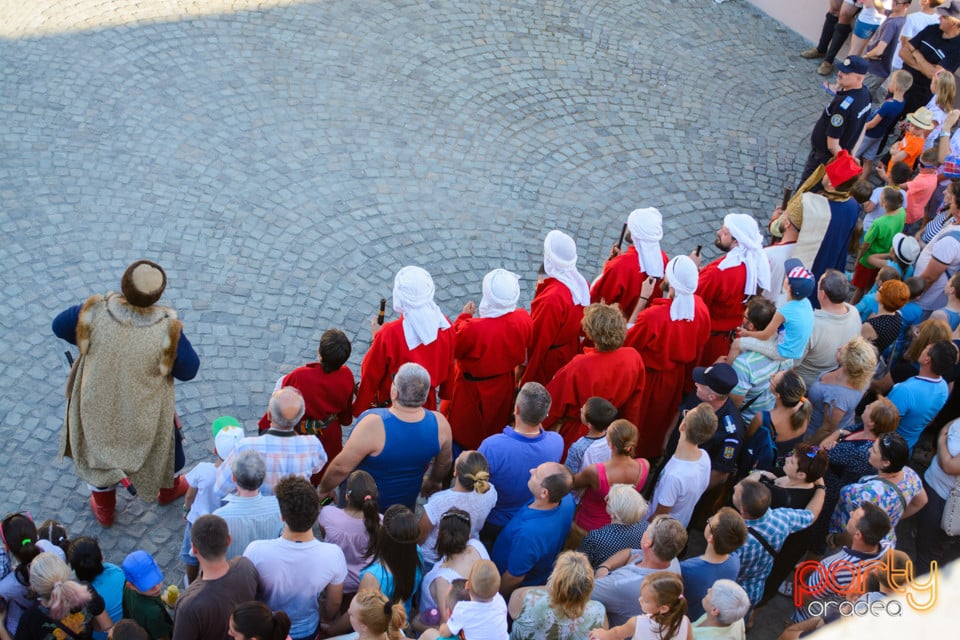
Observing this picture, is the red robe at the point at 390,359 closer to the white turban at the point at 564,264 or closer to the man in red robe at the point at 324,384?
the man in red robe at the point at 324,384

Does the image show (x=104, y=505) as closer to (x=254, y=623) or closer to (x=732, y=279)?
(x=254, y=623)

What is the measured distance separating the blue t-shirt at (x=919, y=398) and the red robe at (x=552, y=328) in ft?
7.44

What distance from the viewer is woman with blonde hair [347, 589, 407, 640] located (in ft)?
13.8

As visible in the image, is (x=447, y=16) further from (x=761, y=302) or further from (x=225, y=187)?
(x=761, y=302)

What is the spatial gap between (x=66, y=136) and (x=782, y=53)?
29.9ft

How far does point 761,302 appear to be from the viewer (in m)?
6.50

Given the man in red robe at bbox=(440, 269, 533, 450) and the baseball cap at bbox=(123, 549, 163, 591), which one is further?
the man in red robe at bbox=(440, 269, 533, 450)

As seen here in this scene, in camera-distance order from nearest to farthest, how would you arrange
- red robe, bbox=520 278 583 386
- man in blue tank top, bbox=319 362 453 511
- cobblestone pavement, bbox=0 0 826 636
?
1. man in blue tank top, bbox=319 362 453 511
2. red robe, bbox=520 278 583 386
3. cobblestone pavement, bbox=0 0 826 636

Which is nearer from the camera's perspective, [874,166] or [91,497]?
[91,497]

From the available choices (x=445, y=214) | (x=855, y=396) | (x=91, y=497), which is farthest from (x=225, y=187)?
(x=855, y=396)

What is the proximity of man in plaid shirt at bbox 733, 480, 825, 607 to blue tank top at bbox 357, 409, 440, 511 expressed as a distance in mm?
1814

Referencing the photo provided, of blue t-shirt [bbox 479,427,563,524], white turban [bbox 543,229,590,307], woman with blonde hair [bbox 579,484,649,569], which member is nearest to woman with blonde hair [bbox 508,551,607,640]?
woman with blonde hair [bbox 579,484,649,569]

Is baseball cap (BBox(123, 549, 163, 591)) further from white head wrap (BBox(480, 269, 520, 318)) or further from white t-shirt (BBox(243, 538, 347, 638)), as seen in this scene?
white head wrap (BBox(480, 269, 520, 318))

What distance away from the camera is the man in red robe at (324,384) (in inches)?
226
